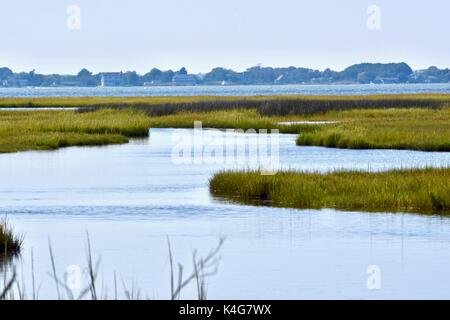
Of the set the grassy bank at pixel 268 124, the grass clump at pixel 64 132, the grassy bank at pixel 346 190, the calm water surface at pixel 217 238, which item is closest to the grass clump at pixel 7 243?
the calm water surface at pixel 217 238

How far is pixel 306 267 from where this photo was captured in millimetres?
18891

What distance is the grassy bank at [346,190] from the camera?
2509 cm

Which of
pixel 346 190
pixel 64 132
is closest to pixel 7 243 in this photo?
pixel 346 190

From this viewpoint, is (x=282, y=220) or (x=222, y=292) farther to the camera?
(x=282, y=220)

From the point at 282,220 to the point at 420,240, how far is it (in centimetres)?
401

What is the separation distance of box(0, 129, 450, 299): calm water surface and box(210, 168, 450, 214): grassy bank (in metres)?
0.67

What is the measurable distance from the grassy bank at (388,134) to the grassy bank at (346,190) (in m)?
15.2

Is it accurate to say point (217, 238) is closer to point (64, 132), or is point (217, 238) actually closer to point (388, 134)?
point (388, 134)

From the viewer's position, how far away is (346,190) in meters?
26.7

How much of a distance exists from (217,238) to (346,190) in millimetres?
5740

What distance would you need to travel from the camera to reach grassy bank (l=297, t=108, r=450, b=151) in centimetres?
4394
